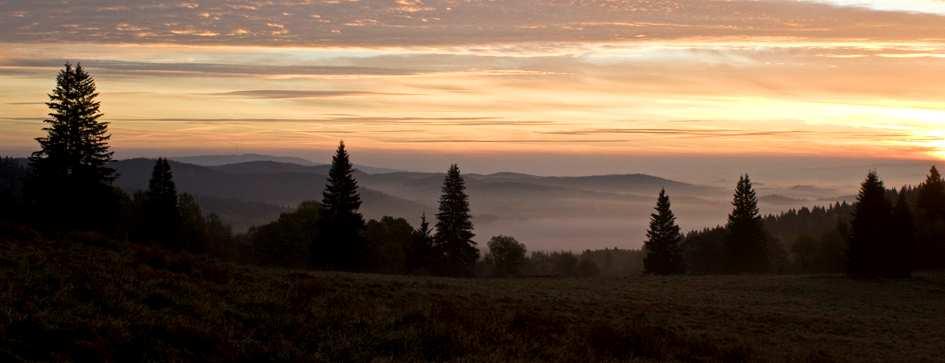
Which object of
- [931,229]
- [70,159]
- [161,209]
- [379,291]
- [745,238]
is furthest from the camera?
[745,238]

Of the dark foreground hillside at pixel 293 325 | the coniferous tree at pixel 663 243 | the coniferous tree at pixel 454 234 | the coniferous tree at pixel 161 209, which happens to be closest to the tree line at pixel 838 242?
the coniferous tree at pixel 663 243

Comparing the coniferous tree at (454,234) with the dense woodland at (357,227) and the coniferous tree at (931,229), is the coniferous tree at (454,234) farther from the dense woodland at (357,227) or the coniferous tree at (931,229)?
the coniferous tree at (931,229)

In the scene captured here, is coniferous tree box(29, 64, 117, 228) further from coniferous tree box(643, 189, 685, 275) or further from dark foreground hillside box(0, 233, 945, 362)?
coniferous tree box(643, 189, 685, 275)

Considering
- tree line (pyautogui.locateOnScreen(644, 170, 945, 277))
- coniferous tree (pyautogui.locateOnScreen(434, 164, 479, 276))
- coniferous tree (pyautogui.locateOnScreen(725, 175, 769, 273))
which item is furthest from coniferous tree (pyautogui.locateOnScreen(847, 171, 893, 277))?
coniferous tree (pyautogui.locateOnScreen(434, 164, 479, 276))

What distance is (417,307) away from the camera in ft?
59.8

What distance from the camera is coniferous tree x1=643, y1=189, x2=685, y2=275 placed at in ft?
245

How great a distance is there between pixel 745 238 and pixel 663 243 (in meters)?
9.32

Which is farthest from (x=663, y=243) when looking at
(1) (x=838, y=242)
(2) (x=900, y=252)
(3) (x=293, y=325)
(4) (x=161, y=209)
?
(3) (x=293, y=325)

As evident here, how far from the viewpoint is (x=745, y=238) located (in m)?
77.0

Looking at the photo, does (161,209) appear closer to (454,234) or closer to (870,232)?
(454,234)

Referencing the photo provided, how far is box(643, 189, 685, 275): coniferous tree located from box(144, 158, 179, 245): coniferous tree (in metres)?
45.4

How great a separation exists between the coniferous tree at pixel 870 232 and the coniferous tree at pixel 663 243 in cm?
1809

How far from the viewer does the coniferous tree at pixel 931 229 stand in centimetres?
6619

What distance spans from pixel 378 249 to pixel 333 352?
54.1 meters
